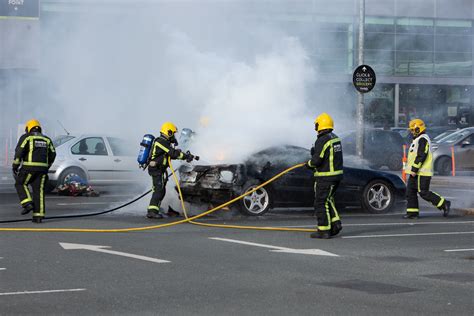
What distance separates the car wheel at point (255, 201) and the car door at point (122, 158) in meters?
6.46

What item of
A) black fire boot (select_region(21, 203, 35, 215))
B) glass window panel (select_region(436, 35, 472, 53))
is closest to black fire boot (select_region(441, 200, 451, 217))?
glass window panel (select_region(436, 35, 472, 53))

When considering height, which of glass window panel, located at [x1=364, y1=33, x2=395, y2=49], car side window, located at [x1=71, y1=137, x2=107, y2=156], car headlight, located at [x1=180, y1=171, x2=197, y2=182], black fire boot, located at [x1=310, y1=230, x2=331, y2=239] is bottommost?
black fire boot, located at [x1=310, y1=230, x2=331, y2=239]

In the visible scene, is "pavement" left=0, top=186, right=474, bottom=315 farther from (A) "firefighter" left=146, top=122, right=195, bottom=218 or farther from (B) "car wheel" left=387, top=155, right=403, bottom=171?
(B) "car wheel" left=387, top=155, right=403, bottom=171

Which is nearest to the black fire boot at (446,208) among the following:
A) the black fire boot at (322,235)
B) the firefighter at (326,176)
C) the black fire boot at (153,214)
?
the firefighter at (326,176)

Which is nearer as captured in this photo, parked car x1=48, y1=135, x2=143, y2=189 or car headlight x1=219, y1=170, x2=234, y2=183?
car headlight x1=219, y1=170, x2=234, y2=183

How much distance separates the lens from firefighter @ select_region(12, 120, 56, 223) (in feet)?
49.3

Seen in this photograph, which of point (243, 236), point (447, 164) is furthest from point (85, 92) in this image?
point (447, 164)

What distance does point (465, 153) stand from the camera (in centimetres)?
3075

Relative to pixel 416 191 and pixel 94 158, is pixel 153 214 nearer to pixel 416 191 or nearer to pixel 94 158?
pixel 416 191

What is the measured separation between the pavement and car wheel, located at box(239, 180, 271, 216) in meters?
0.85

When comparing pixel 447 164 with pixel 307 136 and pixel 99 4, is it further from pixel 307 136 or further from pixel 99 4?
pixel 99 4

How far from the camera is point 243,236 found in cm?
1354

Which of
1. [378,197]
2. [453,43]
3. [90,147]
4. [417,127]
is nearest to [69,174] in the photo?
[90,147]

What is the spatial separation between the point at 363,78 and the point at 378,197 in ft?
13.5
